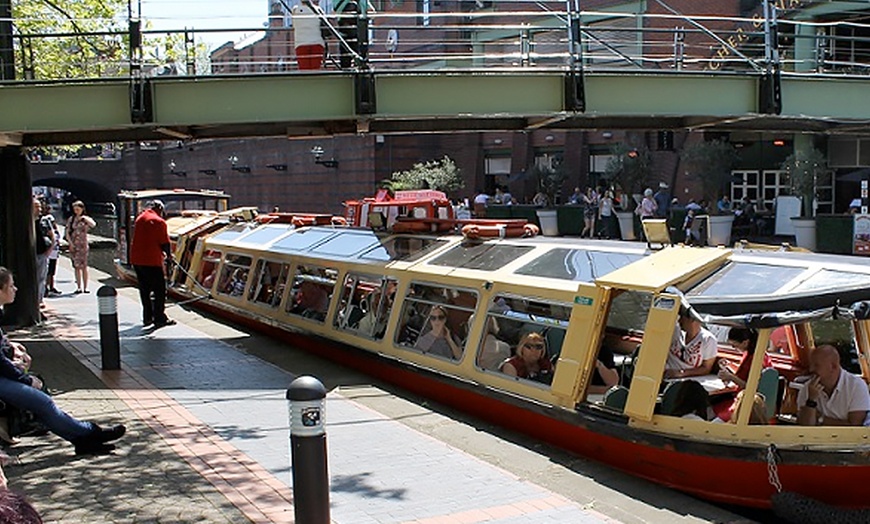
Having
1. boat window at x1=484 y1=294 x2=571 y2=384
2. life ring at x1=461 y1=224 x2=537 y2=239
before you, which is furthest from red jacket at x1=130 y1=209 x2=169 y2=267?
boat window at x1=484 y1=294 x2=571 y2=384

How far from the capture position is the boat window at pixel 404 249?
12.6m

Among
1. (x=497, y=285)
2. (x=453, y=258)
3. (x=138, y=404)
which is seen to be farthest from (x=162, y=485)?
(x=453, y=258)

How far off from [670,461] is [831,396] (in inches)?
53.8

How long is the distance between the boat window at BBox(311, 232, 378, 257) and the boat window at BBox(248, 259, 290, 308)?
0.93 m

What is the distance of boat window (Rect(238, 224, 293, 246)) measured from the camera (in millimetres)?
17312

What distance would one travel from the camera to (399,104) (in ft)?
48.5

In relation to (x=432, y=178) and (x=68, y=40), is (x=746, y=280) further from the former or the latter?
(x=432, y=178)

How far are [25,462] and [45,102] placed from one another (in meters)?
7.74

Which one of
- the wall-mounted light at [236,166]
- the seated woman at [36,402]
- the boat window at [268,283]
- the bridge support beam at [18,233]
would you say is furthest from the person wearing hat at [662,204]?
the wall-mounted light at [236,166]

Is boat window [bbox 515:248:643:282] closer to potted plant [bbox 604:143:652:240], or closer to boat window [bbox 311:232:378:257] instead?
boat window [bbox 311:232:378:257]

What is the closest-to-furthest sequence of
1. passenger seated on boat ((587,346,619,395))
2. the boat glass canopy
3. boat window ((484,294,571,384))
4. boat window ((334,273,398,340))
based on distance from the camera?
passenger seated on boat ((587,346,619,395)) < boat window ((484,294,571,384)) < boat window ((334,273,398,340)) < the boat glass canopy

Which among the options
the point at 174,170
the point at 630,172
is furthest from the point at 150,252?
the point at 174,170

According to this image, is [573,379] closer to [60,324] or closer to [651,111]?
[651,111]

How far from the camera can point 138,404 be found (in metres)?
9.96
